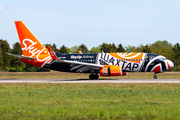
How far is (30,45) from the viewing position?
38.6m

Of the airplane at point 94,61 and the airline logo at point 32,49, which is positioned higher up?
the airline logo at point 32,49

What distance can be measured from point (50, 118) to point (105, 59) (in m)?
26.6

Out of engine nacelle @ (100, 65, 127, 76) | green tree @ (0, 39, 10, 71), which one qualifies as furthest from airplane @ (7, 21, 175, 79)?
green tree @ (0, 39, 10, 71)

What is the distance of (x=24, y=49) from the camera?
127 feet

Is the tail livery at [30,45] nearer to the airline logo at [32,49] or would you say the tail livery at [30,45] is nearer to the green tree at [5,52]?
the airline logo at [32,49]

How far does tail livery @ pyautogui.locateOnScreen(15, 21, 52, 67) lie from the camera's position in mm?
38219

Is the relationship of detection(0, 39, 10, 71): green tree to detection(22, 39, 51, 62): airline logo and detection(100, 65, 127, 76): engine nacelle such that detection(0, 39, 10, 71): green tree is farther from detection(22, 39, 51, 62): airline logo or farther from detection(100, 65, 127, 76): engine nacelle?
detection(100, 65, 127, 76): engine nacelle

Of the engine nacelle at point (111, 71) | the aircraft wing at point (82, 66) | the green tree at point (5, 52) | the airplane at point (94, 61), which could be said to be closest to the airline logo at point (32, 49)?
the airplane at point (94, 61)

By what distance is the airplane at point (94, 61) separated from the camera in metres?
35.9

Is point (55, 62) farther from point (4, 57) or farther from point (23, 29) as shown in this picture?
point (4, 57)

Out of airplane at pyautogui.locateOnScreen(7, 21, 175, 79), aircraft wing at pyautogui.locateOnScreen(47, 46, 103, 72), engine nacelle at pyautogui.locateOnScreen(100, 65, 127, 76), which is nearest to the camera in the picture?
engine nacelle at pyautogui.locateOnScreen(100, 65, 127, 76)

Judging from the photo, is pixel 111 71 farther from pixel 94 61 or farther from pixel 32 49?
Answer: pixel 32 49

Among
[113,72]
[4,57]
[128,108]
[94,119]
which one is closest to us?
[94,119]

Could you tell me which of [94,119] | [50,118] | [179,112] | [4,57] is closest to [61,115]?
[50,118]
